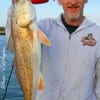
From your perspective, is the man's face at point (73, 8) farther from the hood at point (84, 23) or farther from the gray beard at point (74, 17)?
the hood at point (84, 23)

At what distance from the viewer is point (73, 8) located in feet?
17.3

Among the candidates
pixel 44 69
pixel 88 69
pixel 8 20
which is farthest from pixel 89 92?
pixel 8 20

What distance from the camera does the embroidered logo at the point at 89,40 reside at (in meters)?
5.39

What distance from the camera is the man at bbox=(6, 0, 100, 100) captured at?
540 centimetres

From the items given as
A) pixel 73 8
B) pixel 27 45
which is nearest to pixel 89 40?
pixel 73 8

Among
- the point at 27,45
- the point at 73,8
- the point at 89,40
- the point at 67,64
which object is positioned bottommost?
the point at 67,64

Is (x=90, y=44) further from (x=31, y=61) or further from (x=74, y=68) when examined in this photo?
(x=31, y=61)

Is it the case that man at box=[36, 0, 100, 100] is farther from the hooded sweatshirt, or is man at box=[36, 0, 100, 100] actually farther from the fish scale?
the fish scale

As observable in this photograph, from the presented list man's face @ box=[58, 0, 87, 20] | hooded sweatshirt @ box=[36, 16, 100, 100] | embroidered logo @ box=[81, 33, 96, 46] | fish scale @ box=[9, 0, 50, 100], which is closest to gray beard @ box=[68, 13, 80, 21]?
man's face @ box=[58, 0, 87, 20]

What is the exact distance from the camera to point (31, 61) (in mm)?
4668

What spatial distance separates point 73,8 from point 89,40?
470 mm

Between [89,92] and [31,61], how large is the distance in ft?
3.96

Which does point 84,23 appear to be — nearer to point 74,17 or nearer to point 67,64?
point 74,17

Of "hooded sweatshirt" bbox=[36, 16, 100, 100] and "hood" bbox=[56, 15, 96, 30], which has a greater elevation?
"hood" bbox=[56, 15, 96, 30]
